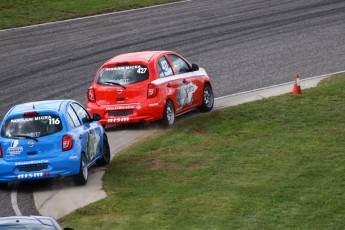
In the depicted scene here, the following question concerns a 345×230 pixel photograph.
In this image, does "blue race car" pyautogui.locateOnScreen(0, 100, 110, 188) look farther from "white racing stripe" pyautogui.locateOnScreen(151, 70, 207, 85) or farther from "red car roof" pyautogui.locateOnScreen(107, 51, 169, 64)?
"red car roof" pyautogui.locateOnScreen(107, 51, 169, 64)

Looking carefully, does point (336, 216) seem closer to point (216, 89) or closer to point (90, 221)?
point (90, 221)

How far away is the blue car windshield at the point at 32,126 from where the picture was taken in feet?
63.4

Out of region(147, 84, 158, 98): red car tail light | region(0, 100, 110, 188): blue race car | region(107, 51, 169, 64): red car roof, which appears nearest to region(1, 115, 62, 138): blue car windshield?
region(0, 100, 110, 188): blue race car

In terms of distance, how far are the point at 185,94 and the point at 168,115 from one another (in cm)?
88

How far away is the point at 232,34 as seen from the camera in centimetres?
3584

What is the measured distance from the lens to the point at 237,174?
1950cm

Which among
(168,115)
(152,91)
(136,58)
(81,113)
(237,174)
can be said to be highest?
(136,58)

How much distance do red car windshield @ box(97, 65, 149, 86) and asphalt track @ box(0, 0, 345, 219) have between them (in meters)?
3.98

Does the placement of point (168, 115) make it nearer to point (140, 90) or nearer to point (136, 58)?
point (140, 90)

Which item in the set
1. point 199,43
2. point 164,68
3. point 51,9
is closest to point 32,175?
point 164,68

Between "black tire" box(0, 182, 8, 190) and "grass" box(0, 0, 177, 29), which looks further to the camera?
"grass" box(0, 0, 177, 29)

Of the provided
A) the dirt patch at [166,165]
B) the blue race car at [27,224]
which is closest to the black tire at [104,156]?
the dirt patch at [166,165]

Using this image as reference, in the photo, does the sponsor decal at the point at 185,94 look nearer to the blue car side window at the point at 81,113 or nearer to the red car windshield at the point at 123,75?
the red car windshield at the point at 123,75

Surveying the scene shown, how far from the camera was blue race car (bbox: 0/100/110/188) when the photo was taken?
19.1 metres
